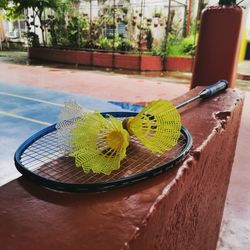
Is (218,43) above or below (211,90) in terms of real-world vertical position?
above

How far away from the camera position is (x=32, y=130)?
3.96 meters

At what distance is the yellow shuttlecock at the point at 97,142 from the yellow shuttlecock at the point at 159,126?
0.19 feet

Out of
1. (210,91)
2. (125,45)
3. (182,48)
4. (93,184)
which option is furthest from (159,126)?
(125,45)

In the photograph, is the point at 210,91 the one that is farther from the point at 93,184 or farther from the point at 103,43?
the point at 103,43

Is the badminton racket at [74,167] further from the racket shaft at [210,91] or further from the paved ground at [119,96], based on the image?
Answer: the paved ground at [119,96]

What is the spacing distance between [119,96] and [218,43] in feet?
10.7

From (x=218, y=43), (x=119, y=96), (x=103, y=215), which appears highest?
(x=218, y=43)

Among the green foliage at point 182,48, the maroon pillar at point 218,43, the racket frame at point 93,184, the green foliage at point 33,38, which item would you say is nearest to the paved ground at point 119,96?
the maroon pillar at point 218,43

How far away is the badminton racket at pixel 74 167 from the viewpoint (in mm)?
703

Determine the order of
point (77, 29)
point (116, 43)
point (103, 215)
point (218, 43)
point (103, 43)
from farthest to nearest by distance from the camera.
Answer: point (77, 29), point (103, 43), point (116, 43), point (218, 43), point (103, 215)

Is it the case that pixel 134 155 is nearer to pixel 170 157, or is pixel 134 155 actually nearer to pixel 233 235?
pixel 170 157

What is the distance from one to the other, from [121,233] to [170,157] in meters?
0.37

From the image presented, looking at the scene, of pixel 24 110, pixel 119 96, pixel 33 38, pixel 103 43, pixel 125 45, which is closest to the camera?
pixel 24 110

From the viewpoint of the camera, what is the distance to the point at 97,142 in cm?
86
